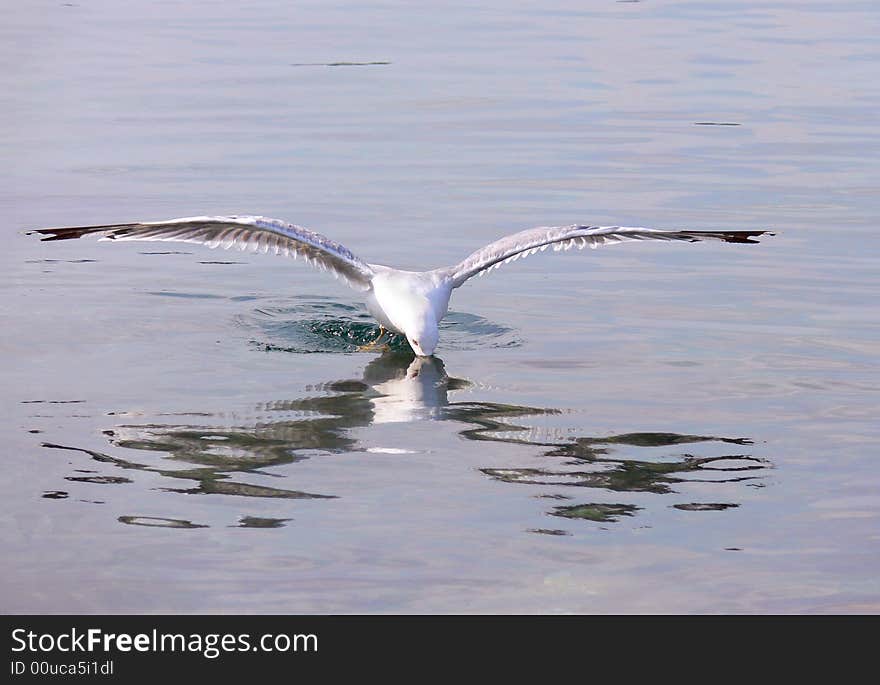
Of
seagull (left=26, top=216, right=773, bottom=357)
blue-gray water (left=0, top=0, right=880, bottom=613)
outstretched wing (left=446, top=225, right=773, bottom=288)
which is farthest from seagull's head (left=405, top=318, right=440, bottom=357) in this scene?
outstretched wing (left=446, top=225, right=773, bottom=288)

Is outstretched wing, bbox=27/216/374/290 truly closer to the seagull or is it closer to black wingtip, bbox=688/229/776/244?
the seagull

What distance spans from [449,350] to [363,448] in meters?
3.09

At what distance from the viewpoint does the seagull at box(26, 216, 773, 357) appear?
13.4 metres

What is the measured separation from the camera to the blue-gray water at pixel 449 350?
8945 millimetres

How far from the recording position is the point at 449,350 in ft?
45.5

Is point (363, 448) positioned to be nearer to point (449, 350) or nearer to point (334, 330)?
point (449, 350)

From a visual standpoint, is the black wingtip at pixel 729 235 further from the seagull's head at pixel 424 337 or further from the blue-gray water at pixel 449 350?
the seagull's head at pixel 424 337

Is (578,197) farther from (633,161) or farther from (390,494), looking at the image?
(390,494)

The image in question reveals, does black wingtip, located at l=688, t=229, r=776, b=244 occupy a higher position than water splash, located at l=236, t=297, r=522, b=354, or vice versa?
black wingtip, located at l=688, t=229, r=776, b=244

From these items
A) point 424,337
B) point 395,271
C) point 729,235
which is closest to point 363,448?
point 424,337

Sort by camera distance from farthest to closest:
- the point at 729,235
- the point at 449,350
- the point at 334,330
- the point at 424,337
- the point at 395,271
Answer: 1. the point at 334,330
2. the point at 395,271
3. the point at 449,350
4. the point at 424,337
5. the point at 729,235

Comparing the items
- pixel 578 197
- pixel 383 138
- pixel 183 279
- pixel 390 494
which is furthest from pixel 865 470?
pixel 383 138

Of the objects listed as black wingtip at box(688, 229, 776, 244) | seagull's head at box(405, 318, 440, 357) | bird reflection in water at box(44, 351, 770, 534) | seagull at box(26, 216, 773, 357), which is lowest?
bird reflection in water at box(44, 351, 770, 534)

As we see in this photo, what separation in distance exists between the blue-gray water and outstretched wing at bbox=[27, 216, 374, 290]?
624 mm
